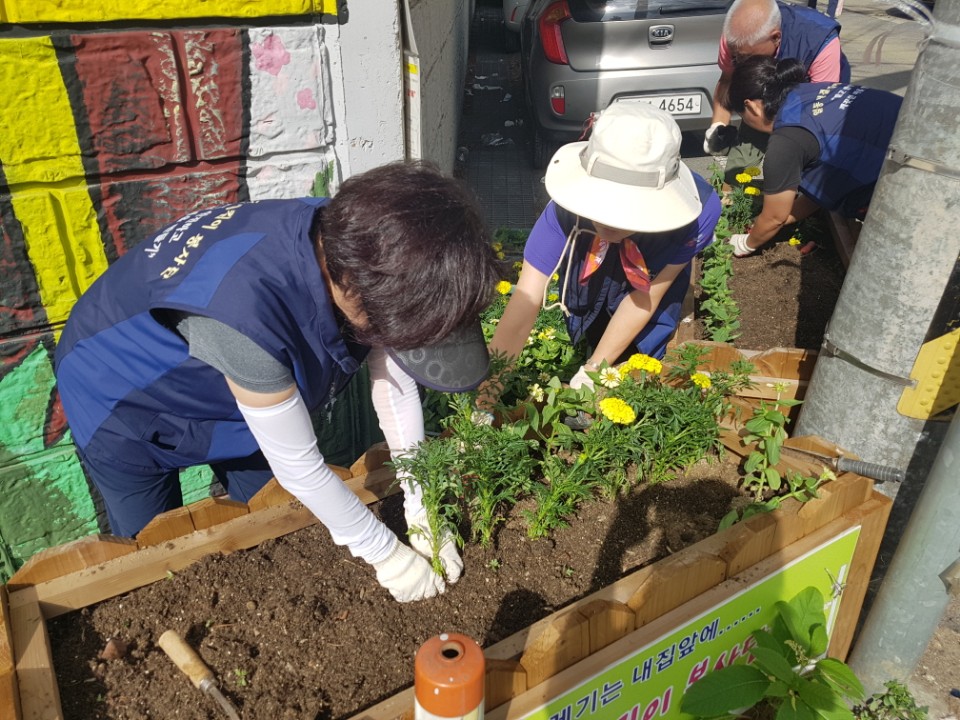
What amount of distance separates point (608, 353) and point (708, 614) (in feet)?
3.66

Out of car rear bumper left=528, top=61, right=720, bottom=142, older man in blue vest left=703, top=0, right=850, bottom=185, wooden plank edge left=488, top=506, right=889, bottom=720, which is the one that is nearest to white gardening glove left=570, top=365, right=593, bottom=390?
wooden plank edge left=488, top=506, right=889, bottom=720

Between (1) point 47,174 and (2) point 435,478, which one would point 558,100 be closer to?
(1) point 47,174

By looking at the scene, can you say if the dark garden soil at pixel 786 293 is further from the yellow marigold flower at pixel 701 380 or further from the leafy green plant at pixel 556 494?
the leafy green plant at pixel 556 494

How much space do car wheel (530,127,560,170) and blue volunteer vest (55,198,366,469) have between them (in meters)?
5.87

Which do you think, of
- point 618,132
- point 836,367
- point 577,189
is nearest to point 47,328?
point 577,189

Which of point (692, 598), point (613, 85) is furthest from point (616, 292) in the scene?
point (613, 85)

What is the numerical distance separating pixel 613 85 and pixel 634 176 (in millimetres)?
5011

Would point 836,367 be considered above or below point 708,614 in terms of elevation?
above

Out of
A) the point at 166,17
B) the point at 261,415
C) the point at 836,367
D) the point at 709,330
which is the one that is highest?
the point at 166,17

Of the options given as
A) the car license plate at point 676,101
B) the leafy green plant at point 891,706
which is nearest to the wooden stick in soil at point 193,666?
the leafy green plant at point 891,706

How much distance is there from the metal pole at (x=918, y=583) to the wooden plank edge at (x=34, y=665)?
2.13 m

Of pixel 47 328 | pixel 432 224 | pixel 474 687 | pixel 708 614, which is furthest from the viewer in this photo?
pixel 47 328

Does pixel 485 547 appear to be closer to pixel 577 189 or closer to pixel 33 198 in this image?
pixel 577 189

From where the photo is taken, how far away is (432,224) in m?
1.48
